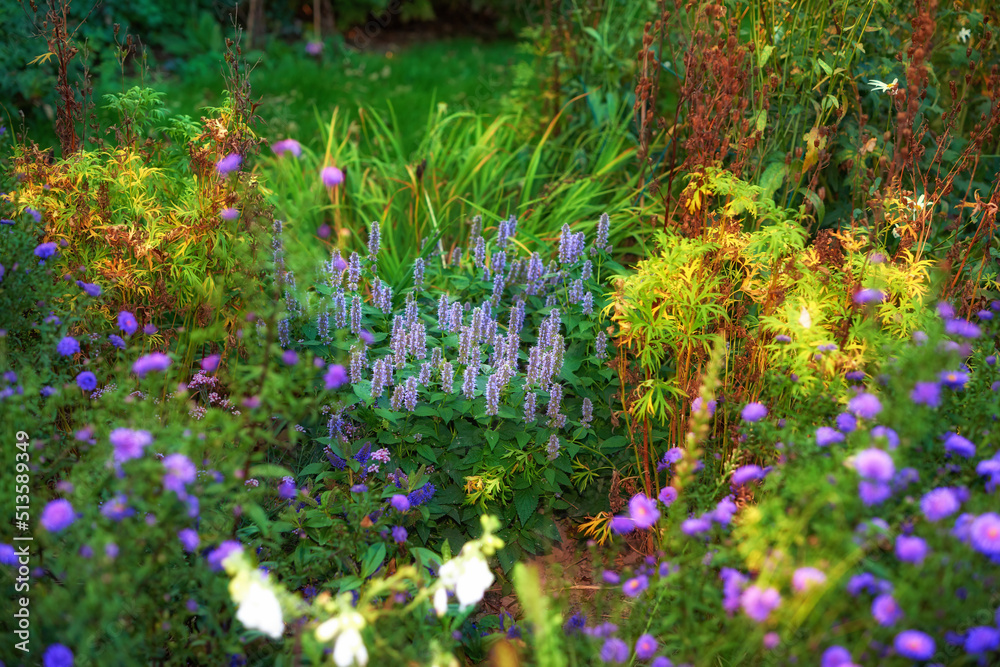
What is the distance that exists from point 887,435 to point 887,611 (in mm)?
358

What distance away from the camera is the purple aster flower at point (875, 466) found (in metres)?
1.36

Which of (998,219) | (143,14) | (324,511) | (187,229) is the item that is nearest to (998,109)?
(998,219)

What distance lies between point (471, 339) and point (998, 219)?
2.28 metres

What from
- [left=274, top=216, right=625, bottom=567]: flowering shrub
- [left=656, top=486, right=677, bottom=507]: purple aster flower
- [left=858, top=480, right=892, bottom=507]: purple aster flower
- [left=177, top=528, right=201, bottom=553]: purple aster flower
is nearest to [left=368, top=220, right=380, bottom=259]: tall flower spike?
[left=274, top=216, right=625, bottom=567]: flowering shrub

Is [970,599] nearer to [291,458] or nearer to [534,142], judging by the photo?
[291,458]

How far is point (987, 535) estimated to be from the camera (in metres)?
1.34

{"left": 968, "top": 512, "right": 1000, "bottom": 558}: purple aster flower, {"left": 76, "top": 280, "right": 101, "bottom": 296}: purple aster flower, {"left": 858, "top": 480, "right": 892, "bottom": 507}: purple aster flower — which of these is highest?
{"left": 858, "top": 480, "right": 892, "bottom": 507}: purple aster flower

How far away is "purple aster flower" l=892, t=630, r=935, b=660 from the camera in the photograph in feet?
4.09

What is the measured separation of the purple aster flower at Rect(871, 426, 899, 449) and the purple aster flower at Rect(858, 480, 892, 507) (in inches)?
4.6

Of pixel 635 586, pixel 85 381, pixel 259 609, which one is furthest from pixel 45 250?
pixel 635 586

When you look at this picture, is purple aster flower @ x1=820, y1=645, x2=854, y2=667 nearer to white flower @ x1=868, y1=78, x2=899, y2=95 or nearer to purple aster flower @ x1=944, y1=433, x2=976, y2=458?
purple aster flower @ x1=944, y1=433, x2=976, y2=458

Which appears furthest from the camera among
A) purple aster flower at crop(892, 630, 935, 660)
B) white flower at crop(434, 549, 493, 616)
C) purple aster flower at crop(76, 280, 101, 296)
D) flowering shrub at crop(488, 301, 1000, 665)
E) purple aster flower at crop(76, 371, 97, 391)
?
purple aster flower at crop(76, 280, 101, 296)

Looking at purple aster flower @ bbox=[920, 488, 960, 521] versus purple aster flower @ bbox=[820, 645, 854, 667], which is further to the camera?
purple aster flower @ bbox=[920, 488, 960, 521]

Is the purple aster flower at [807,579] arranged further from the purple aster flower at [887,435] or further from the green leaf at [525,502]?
the green leaf at [525,502]
